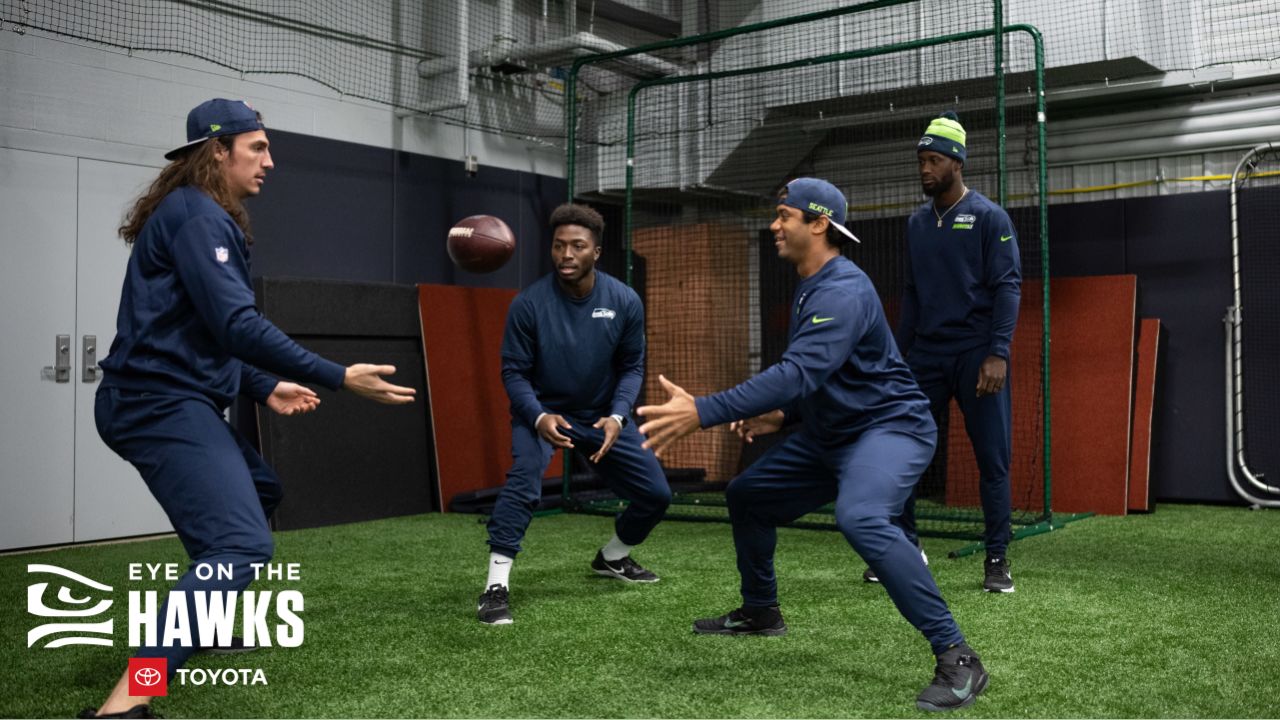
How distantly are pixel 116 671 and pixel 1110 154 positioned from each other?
27.5 feet

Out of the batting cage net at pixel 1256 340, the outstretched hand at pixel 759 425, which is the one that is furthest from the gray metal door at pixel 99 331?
the batting cage net at pixel 1256 340

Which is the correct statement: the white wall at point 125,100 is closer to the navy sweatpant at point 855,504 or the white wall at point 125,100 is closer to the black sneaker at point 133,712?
the black sneaker at point 133,712

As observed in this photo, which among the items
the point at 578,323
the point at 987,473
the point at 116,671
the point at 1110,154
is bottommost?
the point at 116,671

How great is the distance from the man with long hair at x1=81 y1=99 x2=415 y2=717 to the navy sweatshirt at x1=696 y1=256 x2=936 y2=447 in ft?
4.13

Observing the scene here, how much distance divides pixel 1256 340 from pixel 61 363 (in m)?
8.52

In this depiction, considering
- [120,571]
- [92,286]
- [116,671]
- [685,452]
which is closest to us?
[116,671]

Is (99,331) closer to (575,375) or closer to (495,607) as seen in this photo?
(575,375)

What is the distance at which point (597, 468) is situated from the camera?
5.46 metres

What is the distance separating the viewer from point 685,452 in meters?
10.2

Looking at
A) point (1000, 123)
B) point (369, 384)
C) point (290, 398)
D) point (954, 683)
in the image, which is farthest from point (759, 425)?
point (1000, 123)

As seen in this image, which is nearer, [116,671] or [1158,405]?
[116,671]

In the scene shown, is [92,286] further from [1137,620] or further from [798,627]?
[1137,620]

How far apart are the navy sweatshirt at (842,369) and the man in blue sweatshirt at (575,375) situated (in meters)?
1.42

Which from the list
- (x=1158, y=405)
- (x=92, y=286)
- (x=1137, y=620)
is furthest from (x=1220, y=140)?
(x=92, y=286)
